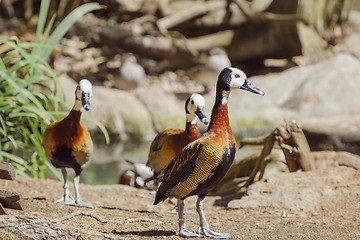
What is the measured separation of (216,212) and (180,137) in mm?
681

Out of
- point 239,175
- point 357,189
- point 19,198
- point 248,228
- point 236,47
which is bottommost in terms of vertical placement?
point 236,47

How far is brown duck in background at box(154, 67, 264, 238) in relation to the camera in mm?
3584

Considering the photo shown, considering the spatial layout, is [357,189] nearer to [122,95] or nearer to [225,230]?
→ [225,230]

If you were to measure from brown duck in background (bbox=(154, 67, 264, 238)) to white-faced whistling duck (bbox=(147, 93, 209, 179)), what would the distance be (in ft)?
3.19

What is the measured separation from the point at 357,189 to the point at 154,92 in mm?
6431

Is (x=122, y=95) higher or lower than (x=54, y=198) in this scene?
lower

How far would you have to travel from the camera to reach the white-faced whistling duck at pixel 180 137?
189 inches

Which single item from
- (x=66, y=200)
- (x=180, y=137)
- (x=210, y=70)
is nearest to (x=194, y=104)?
(x=180, y=137)

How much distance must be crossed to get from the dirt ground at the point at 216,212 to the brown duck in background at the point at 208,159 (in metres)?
0.26

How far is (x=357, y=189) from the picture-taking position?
5.01m

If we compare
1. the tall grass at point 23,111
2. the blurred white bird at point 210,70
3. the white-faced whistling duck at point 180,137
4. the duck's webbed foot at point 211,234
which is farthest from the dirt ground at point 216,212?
the blurred white bird at point 210,70

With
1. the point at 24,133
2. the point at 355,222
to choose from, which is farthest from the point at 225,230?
the point at 24,133

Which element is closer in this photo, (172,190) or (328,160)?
(172,190)

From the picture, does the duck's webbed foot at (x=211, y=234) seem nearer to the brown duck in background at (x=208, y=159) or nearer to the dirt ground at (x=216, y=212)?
the brown duck in background at (x=208, y=159)
